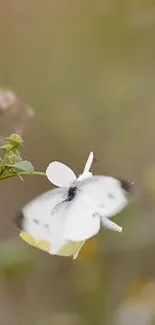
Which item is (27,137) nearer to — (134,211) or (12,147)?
(134,211)

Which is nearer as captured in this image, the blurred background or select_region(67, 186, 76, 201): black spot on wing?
select_region(67, 186, 76, 201): black spot on wing

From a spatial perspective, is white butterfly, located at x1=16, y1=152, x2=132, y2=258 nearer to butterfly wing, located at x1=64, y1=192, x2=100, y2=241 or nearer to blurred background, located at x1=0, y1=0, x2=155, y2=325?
butterfly wing, located at x1=64, y1=192, x2=100, y2=241

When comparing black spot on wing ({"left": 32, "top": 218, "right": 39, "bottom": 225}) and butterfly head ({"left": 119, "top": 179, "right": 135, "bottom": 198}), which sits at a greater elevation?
butterfly head ({"left": 119, "top": 179, "right": 135, "bottom": 198})

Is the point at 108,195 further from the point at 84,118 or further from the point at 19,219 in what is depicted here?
the point at 84,118

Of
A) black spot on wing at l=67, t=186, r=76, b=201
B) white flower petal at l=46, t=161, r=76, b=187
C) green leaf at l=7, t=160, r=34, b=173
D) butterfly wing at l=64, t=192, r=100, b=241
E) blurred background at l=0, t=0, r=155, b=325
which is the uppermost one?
green leaf at l=7, t=160, r=34, b=173

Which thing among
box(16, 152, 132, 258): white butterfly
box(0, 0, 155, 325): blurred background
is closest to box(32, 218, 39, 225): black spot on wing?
box(16, 152, 132, 258): white butterfly

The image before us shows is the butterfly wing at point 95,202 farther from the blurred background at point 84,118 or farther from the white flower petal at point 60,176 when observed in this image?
the blurred background at point 84,118
